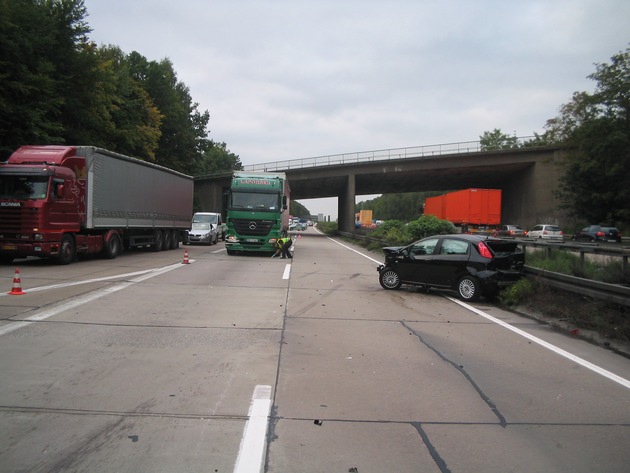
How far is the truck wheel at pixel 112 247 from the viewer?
1975 cm

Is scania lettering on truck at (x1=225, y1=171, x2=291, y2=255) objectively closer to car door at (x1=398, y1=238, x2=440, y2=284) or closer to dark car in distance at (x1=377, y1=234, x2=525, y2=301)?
dark car in distance at (x1=377, y1=234, x2=525, y2=301)

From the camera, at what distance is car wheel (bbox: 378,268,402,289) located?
43.6 ft

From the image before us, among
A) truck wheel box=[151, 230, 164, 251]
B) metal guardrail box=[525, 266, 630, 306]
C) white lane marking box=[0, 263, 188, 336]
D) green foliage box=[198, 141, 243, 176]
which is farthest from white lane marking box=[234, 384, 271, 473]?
green foliage box=[198, 141, 243, 176]

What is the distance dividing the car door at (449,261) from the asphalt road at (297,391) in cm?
172

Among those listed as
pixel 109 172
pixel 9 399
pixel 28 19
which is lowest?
pixel 9 399

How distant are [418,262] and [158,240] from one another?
16.9 metres

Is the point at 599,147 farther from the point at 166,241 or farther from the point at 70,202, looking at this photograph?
the point at 70,202

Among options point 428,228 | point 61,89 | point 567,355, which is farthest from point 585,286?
point 61,89

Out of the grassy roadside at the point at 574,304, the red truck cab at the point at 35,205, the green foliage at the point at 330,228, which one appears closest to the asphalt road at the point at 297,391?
the grassy roadside at the point at 574,304

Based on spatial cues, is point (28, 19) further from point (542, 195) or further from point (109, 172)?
point (542, 195)

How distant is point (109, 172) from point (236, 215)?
606 centimetres

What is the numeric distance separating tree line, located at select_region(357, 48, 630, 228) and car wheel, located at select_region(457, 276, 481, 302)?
38.1m

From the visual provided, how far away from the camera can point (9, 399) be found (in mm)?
4746

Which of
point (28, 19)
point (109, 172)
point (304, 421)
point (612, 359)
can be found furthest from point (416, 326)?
point (28, 19)
